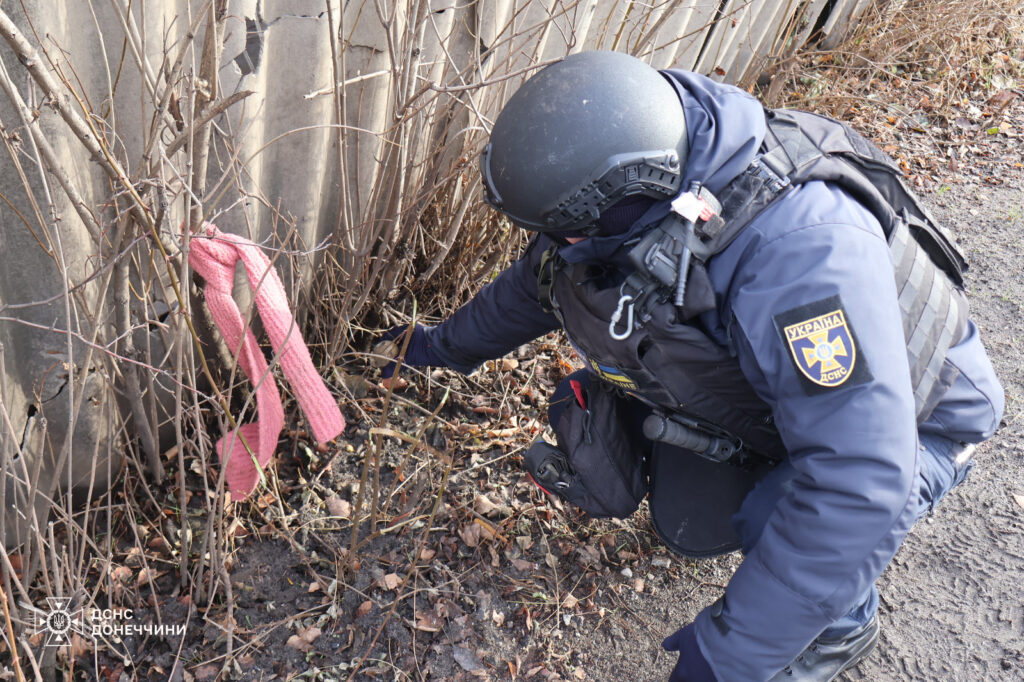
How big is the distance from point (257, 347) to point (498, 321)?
0.74 metres

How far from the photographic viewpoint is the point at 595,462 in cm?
240

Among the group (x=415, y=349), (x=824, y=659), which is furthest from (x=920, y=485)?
(x=415, y=349)

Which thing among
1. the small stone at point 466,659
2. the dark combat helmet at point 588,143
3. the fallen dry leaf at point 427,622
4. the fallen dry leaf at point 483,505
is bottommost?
the small stone at point 466,659

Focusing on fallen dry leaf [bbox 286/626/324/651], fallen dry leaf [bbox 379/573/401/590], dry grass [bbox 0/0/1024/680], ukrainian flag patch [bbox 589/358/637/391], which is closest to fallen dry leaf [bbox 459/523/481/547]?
dry grass [bbox 0/0/1024/680]

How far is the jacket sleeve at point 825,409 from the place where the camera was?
165 centimetres

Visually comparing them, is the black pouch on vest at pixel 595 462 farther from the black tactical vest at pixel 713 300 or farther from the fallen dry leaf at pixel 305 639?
the fallen dry leaf at pixel 305 639

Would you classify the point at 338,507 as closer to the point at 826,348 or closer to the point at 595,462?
the point at 595,462

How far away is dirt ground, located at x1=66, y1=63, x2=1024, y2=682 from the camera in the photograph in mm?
2184

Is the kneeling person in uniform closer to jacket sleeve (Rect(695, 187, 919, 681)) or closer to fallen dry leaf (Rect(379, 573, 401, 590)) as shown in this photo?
jacket sleeve (Rect(695, 187, 919, 681))

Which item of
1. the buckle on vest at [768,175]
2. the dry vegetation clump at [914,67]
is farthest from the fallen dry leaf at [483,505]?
the dry vegetation clump at [914,67]

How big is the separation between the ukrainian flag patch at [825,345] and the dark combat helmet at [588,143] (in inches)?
15.6

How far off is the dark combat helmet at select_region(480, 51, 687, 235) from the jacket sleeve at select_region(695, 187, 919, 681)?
286 mm

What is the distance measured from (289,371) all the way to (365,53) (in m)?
1.00

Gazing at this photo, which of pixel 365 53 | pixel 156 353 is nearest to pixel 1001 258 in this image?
pixel 365 53
